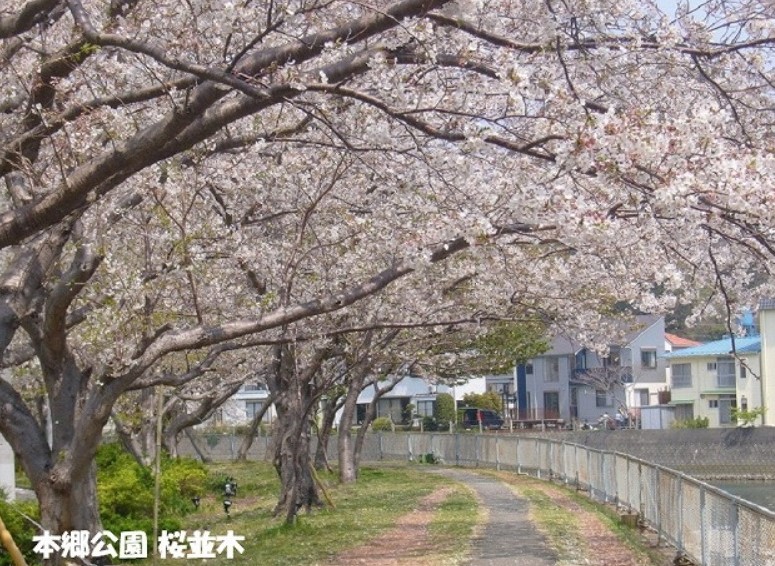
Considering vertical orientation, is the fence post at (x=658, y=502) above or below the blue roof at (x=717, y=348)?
below

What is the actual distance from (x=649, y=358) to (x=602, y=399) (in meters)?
3.52

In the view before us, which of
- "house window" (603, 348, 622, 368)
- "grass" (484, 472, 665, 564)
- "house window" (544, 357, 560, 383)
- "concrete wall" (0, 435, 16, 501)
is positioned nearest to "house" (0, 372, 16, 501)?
"concrete wall" (0, 435, 16, 501)

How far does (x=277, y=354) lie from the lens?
19906 mm

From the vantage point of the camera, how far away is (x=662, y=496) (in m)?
15.5

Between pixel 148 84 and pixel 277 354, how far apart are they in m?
9.73

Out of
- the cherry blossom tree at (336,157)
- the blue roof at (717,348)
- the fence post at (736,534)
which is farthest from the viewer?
the blue roof at (717,348)

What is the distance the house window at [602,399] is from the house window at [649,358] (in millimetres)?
2830

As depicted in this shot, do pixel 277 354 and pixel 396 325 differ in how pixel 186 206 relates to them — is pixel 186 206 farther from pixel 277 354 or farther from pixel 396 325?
pixel 277 354

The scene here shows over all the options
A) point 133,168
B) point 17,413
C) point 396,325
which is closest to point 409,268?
point 396,325

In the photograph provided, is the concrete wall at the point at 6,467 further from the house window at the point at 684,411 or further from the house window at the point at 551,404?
the house window at the point at 551,404

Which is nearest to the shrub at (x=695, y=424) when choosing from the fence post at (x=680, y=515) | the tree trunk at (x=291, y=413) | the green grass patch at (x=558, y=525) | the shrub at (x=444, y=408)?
the shrub at (x=444, y=408)

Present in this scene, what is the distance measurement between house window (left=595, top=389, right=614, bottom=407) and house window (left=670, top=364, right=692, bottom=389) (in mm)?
4297

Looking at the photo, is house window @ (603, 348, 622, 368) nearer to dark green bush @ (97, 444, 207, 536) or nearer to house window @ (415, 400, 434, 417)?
house window @ (415, 400, 434, 417)

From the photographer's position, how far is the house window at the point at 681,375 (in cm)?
6322
